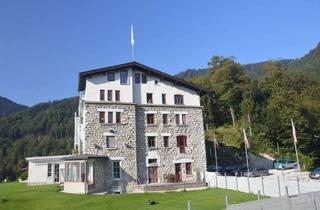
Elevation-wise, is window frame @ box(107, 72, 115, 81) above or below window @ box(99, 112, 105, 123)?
above

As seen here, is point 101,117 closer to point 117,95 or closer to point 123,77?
point 117,95

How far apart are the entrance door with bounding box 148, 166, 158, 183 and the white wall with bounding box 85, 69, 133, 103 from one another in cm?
798

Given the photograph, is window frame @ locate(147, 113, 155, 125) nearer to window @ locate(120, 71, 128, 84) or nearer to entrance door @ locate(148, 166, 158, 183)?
window @ locate(120, 71, 128, 84)

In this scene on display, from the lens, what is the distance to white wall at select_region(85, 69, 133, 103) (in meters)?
36.7

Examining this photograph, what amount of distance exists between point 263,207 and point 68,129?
158493mm

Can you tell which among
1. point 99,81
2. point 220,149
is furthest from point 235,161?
point 99,81

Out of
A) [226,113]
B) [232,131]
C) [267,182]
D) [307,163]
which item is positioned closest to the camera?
[267,182]

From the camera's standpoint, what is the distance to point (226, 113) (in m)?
73.9

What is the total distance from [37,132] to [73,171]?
5621 inches

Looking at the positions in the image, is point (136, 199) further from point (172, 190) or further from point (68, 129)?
point (68, 129)

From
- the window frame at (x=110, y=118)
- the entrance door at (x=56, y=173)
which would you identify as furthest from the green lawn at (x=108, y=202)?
the entrance door at (x=56, y=173)

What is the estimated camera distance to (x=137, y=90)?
129 ft

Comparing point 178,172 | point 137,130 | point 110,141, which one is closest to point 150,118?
point 137,130

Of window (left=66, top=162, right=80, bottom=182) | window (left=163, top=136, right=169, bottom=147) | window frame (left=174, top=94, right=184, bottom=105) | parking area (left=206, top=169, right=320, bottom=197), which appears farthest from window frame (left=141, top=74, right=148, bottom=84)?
parking area (left=206, top=169, right=320, bottom=197)
